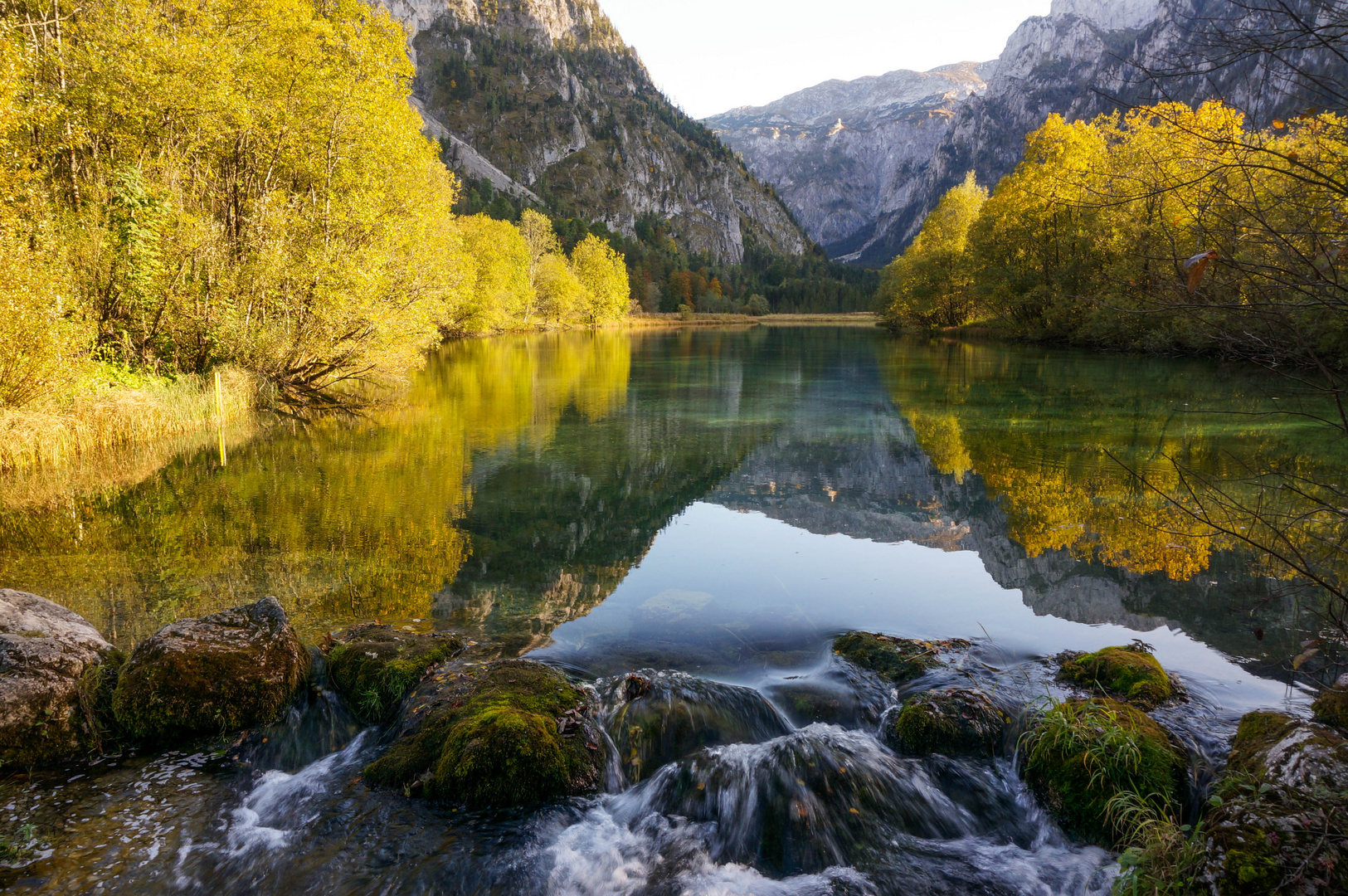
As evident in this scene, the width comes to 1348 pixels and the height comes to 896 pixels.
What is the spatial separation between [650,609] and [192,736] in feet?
15.0

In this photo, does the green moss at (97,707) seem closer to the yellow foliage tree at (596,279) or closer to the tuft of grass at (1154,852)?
the tuft of grass at (1154,852)

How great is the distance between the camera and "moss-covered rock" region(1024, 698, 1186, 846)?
4.77 metres

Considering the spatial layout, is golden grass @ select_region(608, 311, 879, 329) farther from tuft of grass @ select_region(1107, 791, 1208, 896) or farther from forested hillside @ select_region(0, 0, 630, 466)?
tuft of grass @ select_region(1107, 791, 1208, 896)

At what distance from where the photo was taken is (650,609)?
845cm

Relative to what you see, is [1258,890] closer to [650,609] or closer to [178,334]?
[650,609]

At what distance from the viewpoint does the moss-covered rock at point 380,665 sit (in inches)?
242

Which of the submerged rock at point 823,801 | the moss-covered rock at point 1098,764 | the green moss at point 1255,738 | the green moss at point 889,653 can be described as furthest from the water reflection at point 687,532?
the moss-covered rock at point 1098,764

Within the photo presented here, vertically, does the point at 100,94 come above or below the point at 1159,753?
above

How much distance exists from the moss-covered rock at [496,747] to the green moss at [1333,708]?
5476mm

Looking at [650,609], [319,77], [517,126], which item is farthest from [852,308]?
[650,609]

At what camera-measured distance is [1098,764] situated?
16.1 feet

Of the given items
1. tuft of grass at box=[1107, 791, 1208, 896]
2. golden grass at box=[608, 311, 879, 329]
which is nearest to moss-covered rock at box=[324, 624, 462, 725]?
tuft of grass at box=[1107, 791, 1208, 896]

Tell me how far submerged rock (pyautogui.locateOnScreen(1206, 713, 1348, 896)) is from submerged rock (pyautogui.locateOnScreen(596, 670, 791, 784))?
3.00 m

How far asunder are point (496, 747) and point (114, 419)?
49.0 feet
